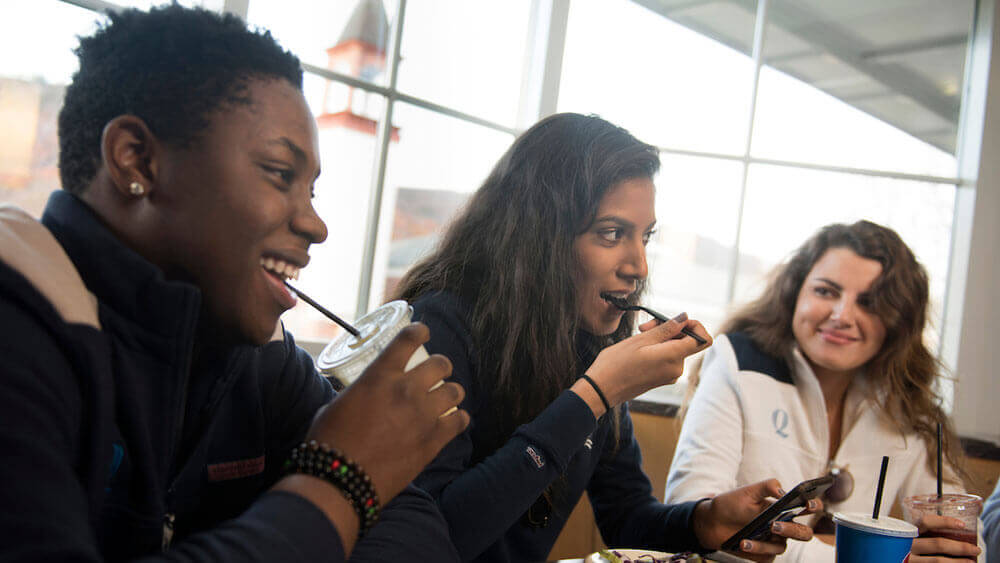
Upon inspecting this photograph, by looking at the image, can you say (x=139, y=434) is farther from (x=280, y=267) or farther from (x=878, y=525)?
(x=878, y=525)

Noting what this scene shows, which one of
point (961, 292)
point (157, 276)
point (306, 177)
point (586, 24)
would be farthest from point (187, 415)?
point (961, 292)

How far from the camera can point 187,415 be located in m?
0.90

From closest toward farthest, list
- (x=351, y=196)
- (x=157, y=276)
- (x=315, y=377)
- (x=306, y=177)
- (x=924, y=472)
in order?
(x=157, y=276) < (x=306, y=177) < (x=315, y=377) < (x=924, y=472) < (x=351, y=196)

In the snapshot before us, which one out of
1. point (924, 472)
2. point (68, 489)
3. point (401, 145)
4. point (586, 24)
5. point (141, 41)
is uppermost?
point (586, 24)

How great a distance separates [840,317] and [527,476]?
1.40 m

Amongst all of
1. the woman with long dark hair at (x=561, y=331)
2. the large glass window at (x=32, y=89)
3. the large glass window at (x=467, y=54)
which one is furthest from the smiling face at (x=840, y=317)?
the large glass window at (x=32, y=89)

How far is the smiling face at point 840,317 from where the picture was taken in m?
2.15

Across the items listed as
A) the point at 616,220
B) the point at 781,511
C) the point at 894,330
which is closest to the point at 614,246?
the point at 616,220

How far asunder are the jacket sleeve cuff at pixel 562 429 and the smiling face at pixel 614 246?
364mm

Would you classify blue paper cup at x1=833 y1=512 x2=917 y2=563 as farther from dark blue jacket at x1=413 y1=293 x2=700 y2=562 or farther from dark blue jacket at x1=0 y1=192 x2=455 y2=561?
dark blue jacket at x1=0 y1=192 x2=455 y2=561

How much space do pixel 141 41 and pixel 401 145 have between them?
1.81 meters

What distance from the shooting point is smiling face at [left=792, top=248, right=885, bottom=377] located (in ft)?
7.04

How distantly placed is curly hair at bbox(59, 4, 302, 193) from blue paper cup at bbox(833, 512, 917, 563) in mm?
1076

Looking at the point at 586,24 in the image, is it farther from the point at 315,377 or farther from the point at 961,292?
the point at 315,377
